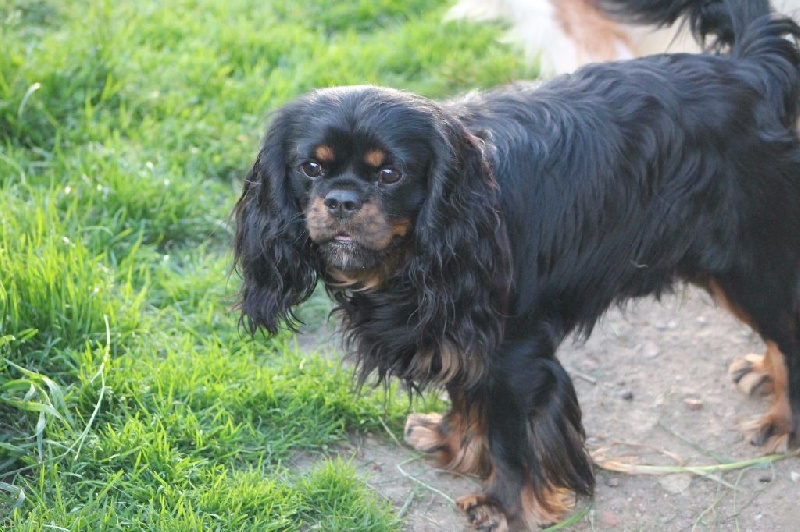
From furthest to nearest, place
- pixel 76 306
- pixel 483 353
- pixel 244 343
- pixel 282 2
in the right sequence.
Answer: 1. pixel 282 2
2. pixel 244 343
3. pixel 76 306
4. pixel 483 353

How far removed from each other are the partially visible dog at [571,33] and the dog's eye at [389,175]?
4.75 ft

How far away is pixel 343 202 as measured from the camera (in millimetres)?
3020

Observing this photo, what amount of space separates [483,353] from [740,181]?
990 millimetres

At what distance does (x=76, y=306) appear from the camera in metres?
3.82

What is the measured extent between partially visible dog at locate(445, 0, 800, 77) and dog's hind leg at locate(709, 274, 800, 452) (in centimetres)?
110

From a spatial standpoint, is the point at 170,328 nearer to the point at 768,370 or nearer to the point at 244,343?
the point at 244,343

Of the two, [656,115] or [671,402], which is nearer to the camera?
[656,115]

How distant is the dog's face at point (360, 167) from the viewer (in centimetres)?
305

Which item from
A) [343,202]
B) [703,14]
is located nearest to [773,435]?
[703,14]

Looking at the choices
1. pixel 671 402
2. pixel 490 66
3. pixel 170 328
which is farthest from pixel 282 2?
pixel 671 402

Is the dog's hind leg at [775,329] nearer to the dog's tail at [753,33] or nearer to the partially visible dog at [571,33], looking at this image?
the dog's tail at [753,33]

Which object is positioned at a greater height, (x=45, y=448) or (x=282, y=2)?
(x=282, y=2)

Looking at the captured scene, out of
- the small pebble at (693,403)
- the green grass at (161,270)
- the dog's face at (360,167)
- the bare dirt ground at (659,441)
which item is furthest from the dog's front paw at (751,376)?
the dog's face at (360,167)

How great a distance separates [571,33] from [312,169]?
7.76 feet
